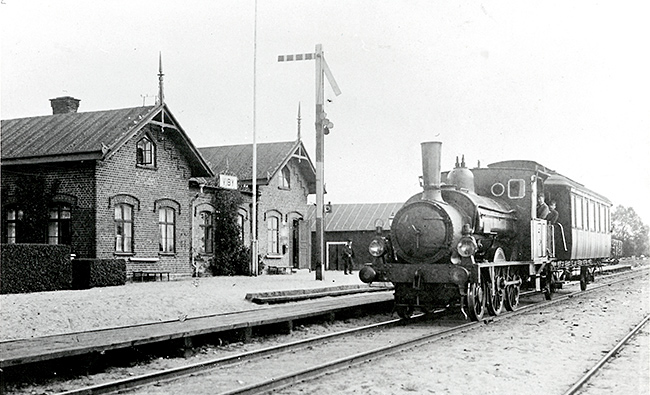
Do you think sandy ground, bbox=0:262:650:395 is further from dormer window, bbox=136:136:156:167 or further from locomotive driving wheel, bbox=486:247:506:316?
dormer window, bbox=136:136:156:167

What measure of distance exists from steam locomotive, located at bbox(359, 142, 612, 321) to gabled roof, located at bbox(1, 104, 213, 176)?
11265 millimetres

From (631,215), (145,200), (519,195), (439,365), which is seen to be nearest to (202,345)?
(439,365)

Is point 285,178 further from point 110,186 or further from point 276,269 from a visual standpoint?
point 110,186

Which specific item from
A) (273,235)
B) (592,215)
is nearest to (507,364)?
(592,215)

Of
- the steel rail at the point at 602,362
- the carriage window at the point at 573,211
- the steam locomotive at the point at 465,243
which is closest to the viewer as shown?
the steel rail at the point at 602,362

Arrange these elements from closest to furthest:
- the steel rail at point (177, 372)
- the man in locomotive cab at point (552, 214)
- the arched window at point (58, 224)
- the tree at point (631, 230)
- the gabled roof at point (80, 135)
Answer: the steel rail at point (177, 372) < the man in locomotive cab at point (552, 214) < the gabled roof at point (80, 135) < the arched window at point (58, 224) < the tree at point (631, 230)

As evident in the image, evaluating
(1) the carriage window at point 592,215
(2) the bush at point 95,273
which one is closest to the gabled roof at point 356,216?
(1) the carriage window at point 592,215

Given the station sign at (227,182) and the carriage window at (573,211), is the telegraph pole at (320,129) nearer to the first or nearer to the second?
the station sign at (227,182)

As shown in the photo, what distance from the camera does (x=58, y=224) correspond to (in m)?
23.0

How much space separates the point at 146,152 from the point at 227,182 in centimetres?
387

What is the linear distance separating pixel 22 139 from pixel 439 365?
20.1 m

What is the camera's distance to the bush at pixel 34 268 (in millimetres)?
17609

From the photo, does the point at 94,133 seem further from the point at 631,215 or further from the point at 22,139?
the point at 631,215

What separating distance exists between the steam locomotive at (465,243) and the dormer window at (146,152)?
1192 centimetres
